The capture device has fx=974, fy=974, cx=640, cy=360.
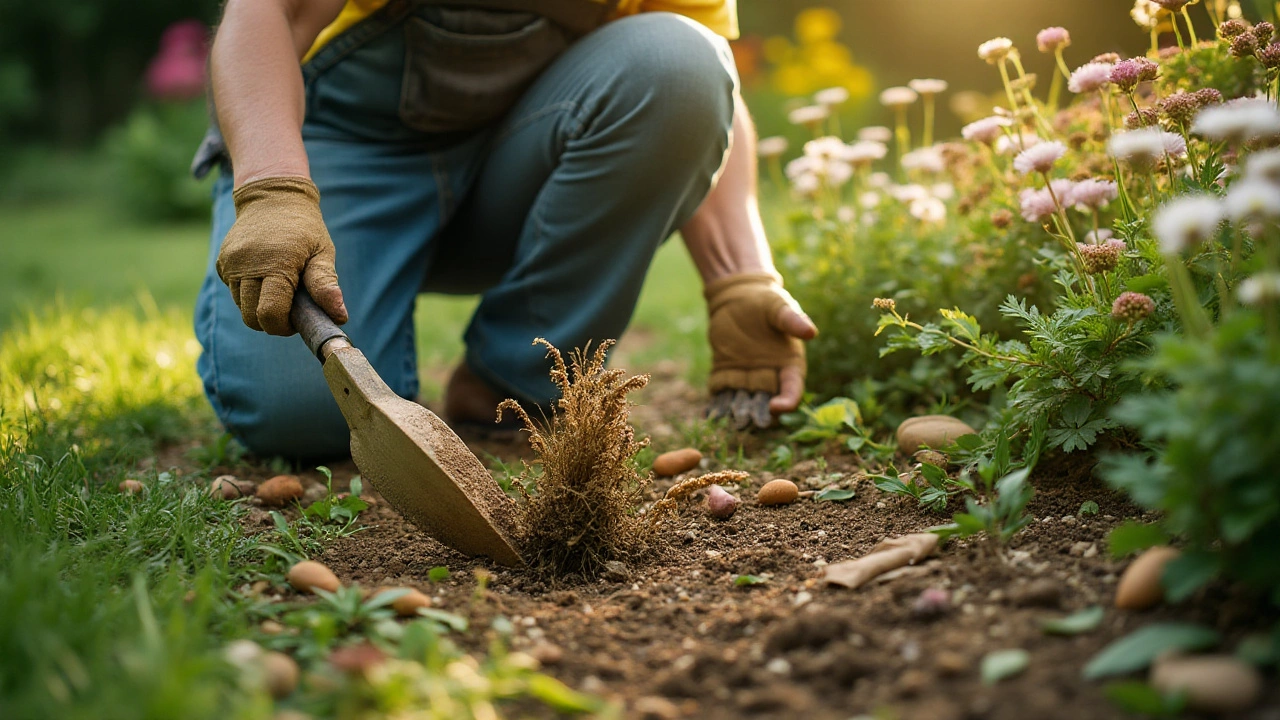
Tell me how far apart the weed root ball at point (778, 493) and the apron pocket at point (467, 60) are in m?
1.05

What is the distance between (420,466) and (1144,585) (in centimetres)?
88

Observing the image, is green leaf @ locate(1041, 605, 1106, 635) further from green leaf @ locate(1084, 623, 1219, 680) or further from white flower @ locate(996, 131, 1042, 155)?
white flower @ locate(996, 131, 1042, 155)

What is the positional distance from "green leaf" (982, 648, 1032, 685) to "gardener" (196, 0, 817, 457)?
1.05 m

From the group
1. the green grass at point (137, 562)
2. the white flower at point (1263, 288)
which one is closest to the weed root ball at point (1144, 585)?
the white flower at point (1263, 288)

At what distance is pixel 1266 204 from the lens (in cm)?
85

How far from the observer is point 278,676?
3.04 ft

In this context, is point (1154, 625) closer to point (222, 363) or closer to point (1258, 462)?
point (1258, 462)

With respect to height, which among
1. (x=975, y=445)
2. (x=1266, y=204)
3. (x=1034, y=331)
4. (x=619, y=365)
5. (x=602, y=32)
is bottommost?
(x=619, y=365)

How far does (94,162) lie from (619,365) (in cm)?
842

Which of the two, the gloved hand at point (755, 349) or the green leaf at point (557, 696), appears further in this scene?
the gloved hand at point (755, 349)

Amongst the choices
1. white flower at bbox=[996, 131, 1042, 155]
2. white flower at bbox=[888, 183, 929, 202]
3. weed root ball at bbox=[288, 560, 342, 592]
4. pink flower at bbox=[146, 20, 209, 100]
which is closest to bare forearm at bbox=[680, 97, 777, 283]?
white flower at bbox=[888, 183, 929, 202]

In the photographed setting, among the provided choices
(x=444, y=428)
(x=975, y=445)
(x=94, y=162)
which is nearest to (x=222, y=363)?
(x=444, y=428)

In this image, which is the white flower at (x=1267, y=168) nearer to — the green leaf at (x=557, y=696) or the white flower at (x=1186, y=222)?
the white flower at (x=1186, y=222)

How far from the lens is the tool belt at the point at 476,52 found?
198 cm
